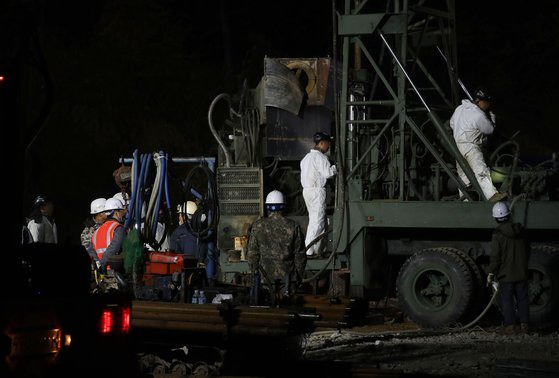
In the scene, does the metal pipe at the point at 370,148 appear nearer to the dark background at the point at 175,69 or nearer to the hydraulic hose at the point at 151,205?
the hydraulic hose at the point at 151,205

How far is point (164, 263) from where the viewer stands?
1218 centimetres

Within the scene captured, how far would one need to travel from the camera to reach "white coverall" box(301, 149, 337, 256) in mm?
16922

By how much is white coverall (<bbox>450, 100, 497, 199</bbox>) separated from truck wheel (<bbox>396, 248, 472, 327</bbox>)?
105cm

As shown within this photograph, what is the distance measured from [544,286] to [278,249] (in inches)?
177

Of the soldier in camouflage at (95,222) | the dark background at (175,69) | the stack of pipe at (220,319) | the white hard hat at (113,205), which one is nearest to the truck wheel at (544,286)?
the white hard hat at (113,205)

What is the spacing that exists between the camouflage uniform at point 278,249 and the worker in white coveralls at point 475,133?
3784mm

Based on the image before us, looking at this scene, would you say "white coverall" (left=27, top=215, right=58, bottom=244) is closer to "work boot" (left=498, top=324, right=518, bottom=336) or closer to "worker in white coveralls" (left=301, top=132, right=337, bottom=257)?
"worker in white coveralls" (left=301, top=132, right=337, bottom=257)

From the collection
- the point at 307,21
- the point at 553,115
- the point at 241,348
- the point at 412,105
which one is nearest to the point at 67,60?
the point at 307,21

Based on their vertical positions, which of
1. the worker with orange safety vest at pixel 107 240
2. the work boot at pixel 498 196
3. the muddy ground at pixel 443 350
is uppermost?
the work boot at pixel 498 196

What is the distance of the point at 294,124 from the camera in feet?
60.2

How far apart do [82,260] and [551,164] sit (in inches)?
423

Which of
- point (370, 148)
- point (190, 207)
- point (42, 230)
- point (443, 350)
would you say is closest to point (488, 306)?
point (443, 350)

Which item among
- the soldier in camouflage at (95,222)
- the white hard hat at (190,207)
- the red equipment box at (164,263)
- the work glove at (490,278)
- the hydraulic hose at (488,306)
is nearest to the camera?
the red equipment box at (164,263)

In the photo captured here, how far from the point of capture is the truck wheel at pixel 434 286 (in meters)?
15.5
